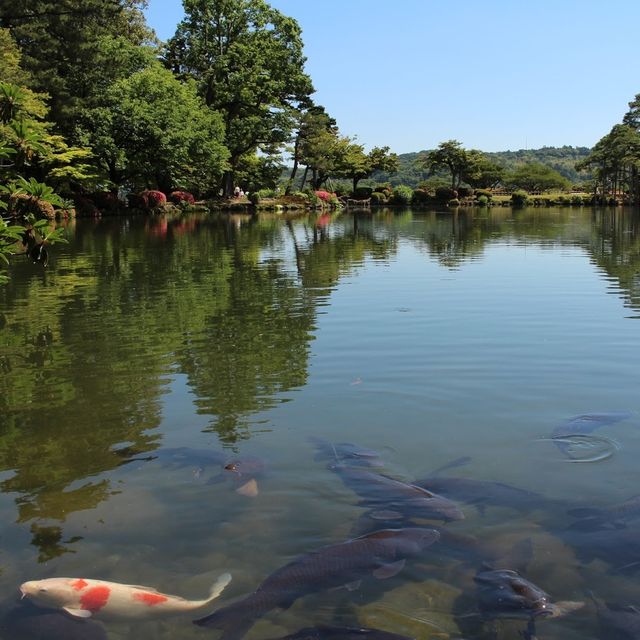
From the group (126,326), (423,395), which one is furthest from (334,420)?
(126,326)

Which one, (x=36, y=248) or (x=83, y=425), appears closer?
(x=36, y=248)

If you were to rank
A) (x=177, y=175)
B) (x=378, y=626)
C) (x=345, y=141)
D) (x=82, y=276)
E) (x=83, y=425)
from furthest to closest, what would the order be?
(x=345, y=141)
(x=177, y=175)
(x=82, y=276)
(x=83, y=425)
(x=378, y=626)

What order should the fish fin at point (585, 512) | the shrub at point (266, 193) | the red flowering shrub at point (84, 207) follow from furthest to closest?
the shrub at point (266, 193) → the red flowering shrub at point (84, 207) → the fish fin at point (585, 512)

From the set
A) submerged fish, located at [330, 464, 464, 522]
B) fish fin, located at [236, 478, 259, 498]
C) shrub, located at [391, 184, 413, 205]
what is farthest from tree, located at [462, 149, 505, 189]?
fish fin, located at [236, 478, 259, 498]

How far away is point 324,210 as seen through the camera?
53.5 metres

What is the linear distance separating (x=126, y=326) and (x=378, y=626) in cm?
675

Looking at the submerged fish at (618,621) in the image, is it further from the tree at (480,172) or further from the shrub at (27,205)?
the tree at (480,172)

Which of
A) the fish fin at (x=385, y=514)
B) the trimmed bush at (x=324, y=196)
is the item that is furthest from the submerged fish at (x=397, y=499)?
the trimmed bush at (x=324, y=196)

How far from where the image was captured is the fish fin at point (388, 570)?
301 centimetres

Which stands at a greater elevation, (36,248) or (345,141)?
(345,141)

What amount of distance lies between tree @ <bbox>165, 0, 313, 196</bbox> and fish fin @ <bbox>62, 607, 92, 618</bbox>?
42.1 m

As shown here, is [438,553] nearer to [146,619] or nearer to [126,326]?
[146,619]

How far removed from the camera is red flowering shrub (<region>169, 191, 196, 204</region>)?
43.3 m

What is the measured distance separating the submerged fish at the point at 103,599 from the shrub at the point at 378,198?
65462 mm
